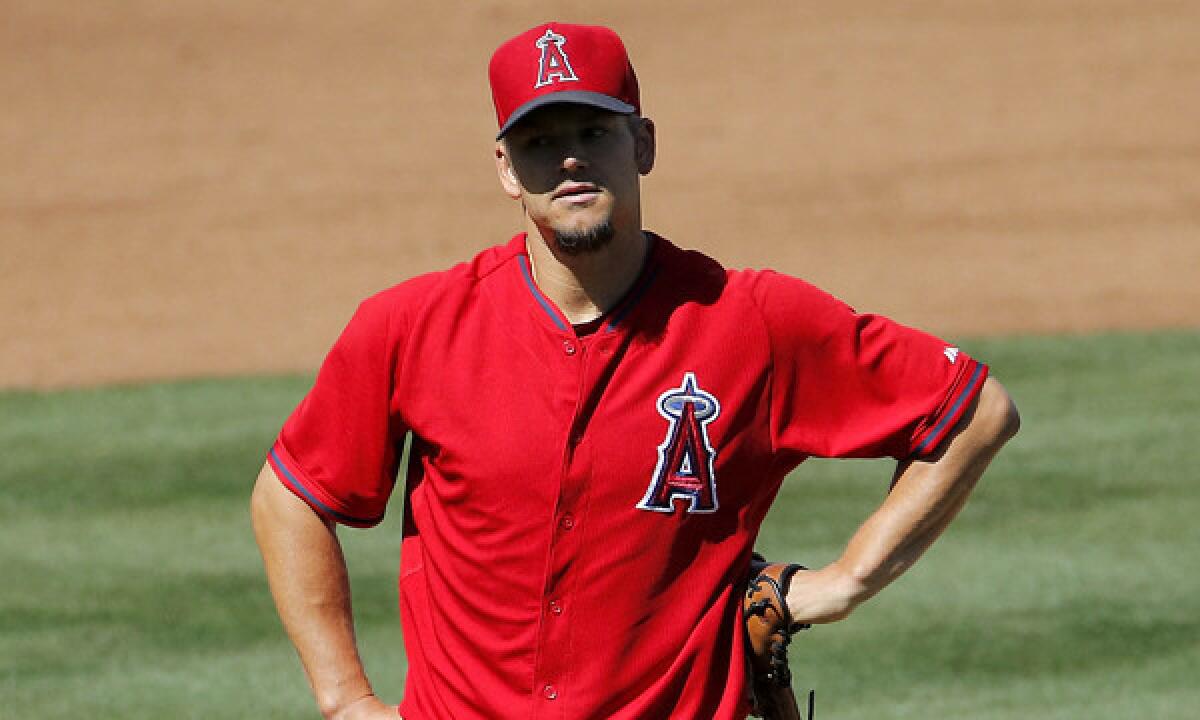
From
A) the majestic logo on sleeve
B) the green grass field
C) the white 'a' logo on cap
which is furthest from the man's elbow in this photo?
the green grass field

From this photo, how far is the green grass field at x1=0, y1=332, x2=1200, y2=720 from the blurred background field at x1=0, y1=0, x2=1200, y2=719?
0.02m

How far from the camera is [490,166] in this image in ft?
58.0

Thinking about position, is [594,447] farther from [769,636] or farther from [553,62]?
[553,62]

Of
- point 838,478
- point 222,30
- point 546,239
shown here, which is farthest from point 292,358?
point 546,239

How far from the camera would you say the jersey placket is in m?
3.30

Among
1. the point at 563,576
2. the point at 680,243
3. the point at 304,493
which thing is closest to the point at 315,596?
the point at 304,493

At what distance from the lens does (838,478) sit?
9852mm

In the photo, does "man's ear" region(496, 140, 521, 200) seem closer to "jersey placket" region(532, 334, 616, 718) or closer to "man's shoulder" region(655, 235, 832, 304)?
"man's shoulder" region(655, 235, 832, 304)

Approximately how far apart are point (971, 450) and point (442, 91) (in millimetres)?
16072

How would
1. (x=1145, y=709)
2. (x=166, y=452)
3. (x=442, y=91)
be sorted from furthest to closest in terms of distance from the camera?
(x=442, y=91)
(x=166, y=452)
(x=1145, y=709)

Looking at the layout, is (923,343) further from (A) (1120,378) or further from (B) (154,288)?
(B) (154,288)

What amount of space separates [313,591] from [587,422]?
0.63 metres

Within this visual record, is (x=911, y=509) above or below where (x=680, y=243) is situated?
above

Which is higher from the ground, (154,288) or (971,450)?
(971,450)
